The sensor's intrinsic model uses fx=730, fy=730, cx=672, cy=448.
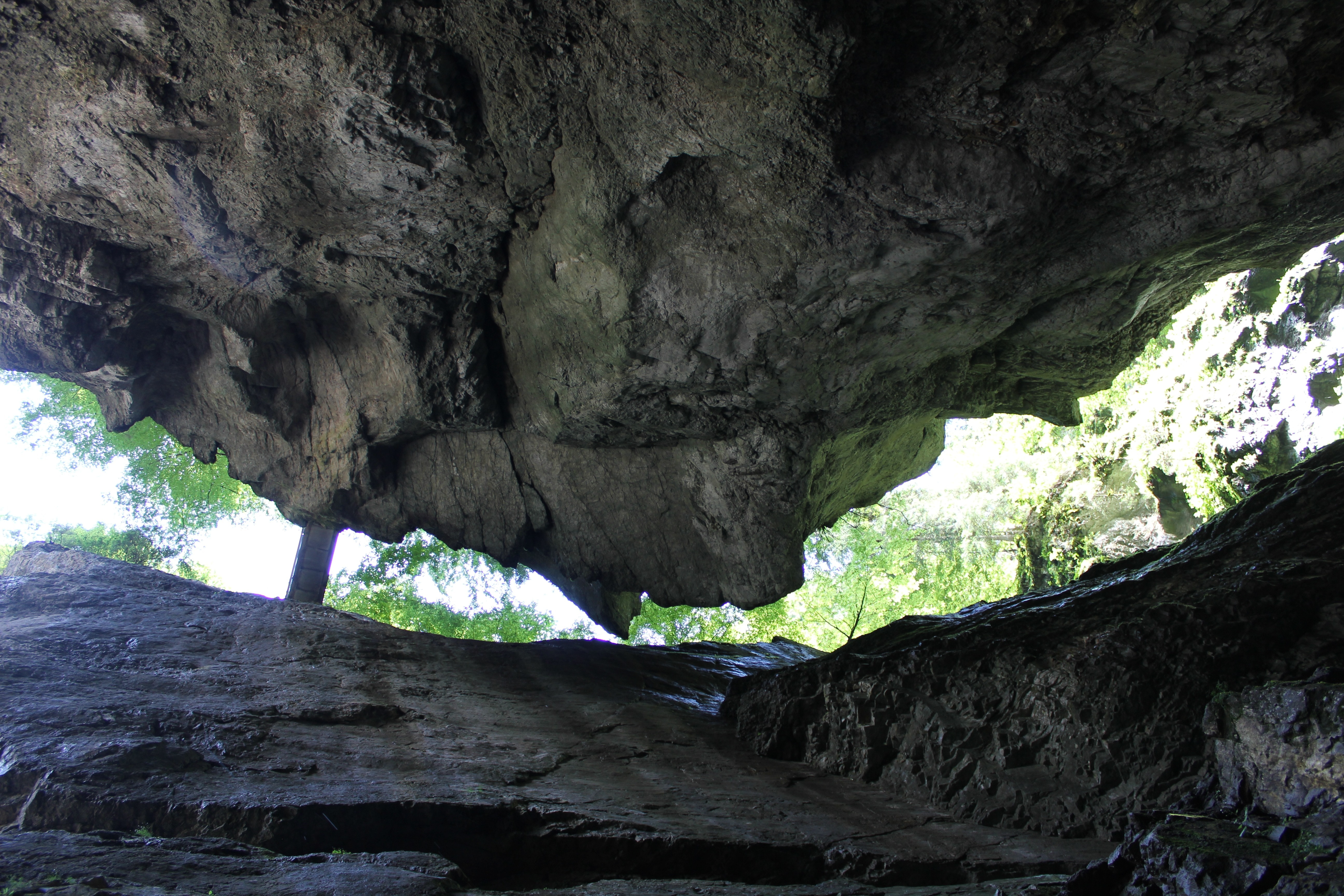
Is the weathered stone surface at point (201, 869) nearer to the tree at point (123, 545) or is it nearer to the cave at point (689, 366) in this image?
the cave at point (689, 366)

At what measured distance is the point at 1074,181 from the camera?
4.73 m

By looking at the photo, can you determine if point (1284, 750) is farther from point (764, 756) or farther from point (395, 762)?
point (395, 762)

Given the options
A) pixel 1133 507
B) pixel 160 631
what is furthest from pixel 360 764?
pixel 1133 507

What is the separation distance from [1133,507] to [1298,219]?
37.3ft

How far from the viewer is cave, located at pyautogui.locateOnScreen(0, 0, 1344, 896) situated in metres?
3.93

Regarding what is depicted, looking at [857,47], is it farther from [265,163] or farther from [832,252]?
[265,163]

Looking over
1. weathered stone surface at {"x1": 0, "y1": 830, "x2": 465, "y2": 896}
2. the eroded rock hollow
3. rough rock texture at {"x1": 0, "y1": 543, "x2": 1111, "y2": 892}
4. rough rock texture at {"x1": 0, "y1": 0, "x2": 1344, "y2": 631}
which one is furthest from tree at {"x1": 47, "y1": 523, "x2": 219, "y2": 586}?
weathered stone surface at {"x1": 0, "y1": 830, "x2": 465, "y2": 896}

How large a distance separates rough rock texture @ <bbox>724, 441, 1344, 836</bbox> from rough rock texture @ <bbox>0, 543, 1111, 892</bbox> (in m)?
0.31

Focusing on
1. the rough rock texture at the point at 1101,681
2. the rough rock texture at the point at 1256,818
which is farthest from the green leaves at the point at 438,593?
the rough rock texture at the point at 1256,818

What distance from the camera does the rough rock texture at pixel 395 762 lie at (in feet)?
13.1

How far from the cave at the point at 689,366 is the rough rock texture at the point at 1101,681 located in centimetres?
3

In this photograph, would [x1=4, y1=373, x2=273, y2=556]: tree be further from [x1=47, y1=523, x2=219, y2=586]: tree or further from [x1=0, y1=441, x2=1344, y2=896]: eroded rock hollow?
[x1=0, y1=441, x2=1344, y2=896]: eroded rock hollow

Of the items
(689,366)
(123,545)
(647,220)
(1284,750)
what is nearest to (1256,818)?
(1284,750)

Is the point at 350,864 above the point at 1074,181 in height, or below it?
below
